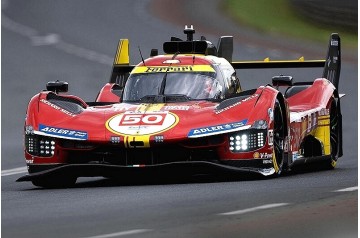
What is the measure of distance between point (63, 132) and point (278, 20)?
3014cm

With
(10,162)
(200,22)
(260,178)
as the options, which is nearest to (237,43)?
(200,22)

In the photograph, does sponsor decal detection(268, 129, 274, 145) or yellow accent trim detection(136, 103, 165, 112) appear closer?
sponsor decal detection(268, 129, 274, 145)

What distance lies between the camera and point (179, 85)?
1584 cm

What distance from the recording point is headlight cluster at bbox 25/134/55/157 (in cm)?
1435

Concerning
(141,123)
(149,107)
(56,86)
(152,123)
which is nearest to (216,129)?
(152,123)

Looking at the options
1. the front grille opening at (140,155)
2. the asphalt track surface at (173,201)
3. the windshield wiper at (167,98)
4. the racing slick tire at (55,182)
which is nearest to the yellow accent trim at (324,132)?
the asphalt track surface at (173,201)

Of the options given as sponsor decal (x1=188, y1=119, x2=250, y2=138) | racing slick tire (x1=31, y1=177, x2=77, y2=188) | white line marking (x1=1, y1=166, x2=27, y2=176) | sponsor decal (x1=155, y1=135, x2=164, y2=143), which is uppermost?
sponsor decal (x1=188, y1=119, x2=250, y2=138)

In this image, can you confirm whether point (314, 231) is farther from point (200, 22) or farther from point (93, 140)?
point (200, 22)

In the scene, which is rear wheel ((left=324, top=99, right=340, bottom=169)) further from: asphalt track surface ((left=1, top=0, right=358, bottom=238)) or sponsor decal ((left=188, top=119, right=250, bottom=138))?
sponsor decal ((left=188, top=119, right=250, bottom=138))

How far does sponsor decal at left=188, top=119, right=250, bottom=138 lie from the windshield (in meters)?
1.62

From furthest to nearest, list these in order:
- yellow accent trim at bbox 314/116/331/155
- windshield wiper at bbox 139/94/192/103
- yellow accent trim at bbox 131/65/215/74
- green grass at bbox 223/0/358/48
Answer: green grass at bbox 223/0/358/48, yellow accent trim at bbox 314/116/331/155, yellow accent trim at bbox 131/65/215/74, windshield wiper at bbox 139/94/192/103

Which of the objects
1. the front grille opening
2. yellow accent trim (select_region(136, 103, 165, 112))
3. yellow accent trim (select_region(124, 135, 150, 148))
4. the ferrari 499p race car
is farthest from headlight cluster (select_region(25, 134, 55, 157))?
yellow accent trim (select_region(136, 103, 165, 112))

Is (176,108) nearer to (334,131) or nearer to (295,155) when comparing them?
(295,155)

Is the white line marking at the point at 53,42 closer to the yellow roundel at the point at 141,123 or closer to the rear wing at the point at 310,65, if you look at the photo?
the rear wing at the point at 310,65
